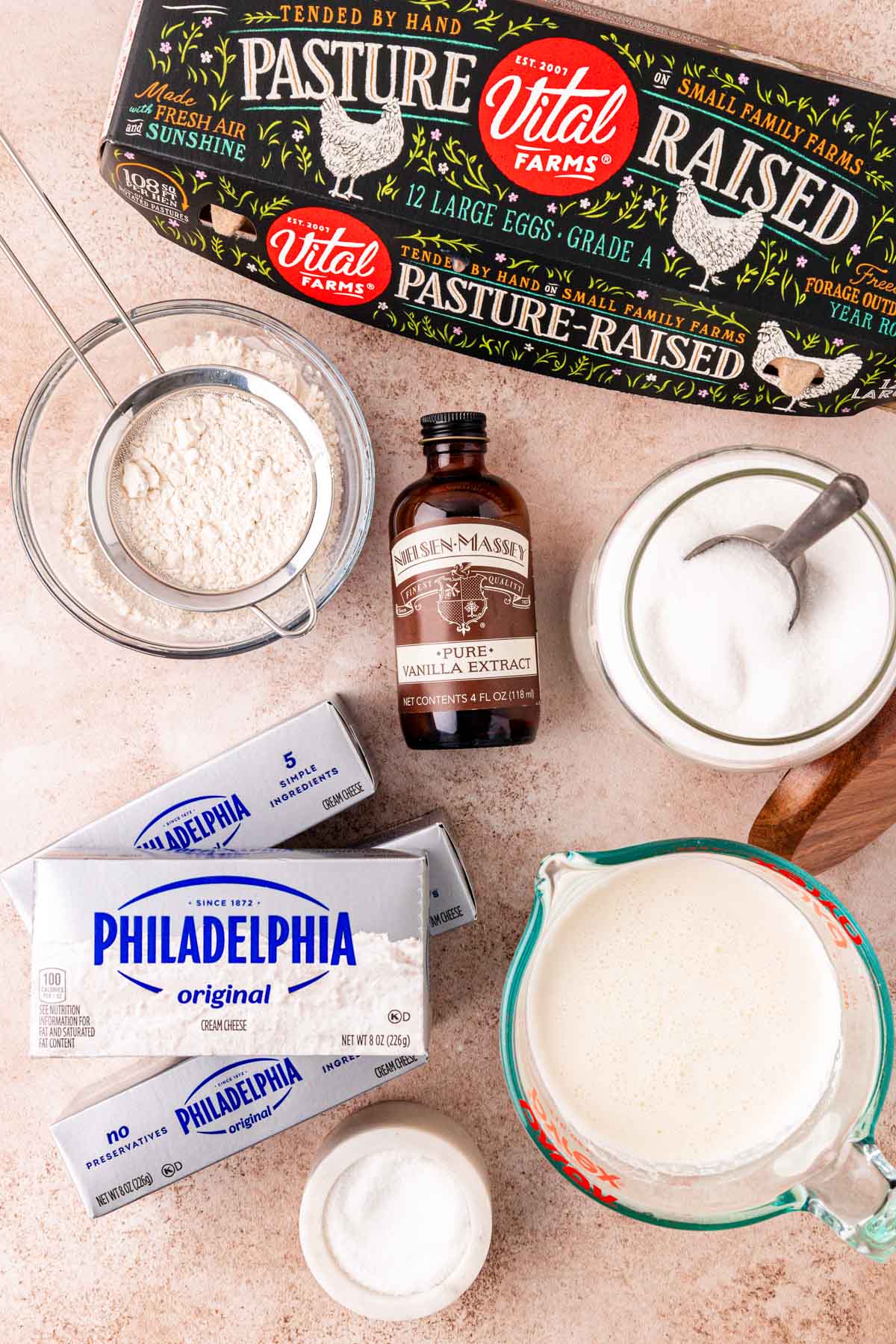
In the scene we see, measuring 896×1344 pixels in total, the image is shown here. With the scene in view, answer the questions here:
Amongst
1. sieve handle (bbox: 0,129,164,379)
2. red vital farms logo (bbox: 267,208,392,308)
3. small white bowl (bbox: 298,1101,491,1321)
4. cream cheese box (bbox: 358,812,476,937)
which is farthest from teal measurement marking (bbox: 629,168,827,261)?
small white bowl (bbox: 298,1101,491,1321)

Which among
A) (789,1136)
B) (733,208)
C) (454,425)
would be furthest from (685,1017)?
(733,208)

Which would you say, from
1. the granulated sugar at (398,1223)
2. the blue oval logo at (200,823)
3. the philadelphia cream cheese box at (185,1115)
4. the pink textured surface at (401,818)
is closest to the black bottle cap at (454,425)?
the pink textured surface at (401,818)

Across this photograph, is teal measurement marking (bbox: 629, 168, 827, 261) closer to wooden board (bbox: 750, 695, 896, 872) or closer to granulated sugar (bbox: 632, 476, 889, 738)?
granulated sugar (bbox: 632, 476, 889, 738)

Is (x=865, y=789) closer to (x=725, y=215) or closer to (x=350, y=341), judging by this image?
(x=725, y=215)

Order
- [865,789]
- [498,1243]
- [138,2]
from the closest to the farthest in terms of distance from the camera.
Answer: [138,2], [865,789], [498,1243]

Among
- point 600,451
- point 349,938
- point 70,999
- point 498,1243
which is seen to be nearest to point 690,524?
point 600,451

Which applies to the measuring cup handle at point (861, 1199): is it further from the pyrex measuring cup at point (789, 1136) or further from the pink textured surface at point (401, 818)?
the pink textured surface at point (401, 818)

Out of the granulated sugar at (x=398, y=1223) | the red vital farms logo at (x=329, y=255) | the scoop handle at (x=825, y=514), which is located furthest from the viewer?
the granulated sugar at (x=398, y=1223)

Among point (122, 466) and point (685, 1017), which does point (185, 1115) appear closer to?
point (685, 1017)

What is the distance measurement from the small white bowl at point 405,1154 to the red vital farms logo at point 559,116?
91 cm

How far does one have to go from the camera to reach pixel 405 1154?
926 millimetres

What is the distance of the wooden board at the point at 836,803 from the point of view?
0.91m

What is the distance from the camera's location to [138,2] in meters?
0.78

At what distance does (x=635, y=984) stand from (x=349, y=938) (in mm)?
263
